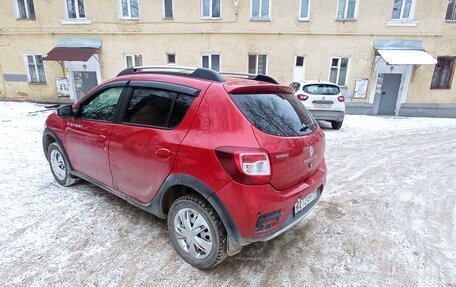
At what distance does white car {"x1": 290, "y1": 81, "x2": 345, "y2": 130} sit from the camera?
837 centimetres

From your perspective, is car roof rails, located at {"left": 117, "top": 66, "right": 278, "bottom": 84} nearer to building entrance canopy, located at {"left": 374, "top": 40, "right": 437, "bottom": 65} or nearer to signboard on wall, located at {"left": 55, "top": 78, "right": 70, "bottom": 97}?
building entrance canopy, located at {"left": 374, "top": 40, "right": 437, "bottom": 65}

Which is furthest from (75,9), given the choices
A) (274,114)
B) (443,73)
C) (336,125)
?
(443,73)

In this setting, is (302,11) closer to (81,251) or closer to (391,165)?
(391,165)

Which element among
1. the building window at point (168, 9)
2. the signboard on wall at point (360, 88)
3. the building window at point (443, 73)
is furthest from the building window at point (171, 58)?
the building window at point (443, 73)

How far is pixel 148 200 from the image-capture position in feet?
9.10

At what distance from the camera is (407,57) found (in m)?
11.6

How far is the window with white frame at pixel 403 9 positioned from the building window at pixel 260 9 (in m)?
5.70

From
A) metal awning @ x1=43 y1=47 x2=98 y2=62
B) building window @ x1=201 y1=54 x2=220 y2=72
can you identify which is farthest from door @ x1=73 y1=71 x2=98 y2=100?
building window @ x1=201 y1=54 x2=220 y2=72

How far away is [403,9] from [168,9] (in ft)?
35.5

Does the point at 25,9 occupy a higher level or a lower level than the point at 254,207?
higher

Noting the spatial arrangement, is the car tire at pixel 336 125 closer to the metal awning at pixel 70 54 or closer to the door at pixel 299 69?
the door at pixel 299 69

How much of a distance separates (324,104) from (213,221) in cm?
717

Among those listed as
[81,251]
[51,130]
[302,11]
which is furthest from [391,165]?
[302,11]

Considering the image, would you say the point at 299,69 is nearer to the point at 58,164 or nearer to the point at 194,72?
the point at 194,72
